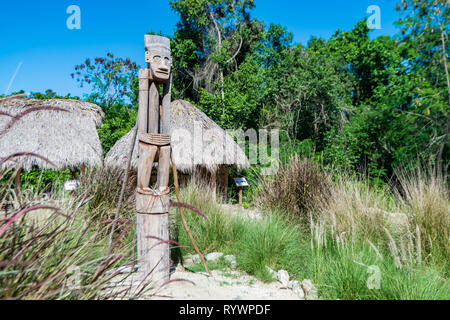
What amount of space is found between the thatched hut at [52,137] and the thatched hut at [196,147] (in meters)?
0.71

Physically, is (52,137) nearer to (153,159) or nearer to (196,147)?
(196,147)

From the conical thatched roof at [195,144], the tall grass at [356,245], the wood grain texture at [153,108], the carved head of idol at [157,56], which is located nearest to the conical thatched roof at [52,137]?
the conical thatched roof at [195,144]

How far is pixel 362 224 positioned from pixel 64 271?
11.7ft

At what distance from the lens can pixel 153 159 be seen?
9.76 feet

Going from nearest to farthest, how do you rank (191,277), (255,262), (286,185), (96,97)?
(191,277) < (255,262) < (286,185) < (96,97)

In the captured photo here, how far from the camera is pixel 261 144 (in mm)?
11719

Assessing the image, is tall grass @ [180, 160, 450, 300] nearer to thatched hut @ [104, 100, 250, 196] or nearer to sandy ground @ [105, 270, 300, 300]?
sandy ground @ [105, 270, 300, 300]

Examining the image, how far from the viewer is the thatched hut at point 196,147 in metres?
8.48

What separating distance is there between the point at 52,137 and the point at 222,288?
7.18 m

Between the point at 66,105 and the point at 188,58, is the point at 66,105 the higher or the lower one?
the lower one

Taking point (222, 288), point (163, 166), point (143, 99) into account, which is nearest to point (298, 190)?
point (222, 288)

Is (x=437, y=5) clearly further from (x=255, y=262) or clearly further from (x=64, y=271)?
(x=64, y=271)

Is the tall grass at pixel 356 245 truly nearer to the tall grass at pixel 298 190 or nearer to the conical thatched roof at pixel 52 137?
the tall grass at pixel 298 190
